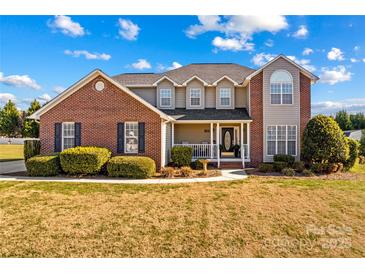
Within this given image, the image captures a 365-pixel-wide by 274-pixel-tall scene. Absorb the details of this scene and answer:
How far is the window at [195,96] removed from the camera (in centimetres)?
1703

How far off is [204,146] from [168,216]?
918 centimetres

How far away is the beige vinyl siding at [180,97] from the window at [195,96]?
624 mm

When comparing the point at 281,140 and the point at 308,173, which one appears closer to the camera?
the point at 308,173

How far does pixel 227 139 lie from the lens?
58.0 ft

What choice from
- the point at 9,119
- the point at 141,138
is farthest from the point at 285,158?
the point at 9,119

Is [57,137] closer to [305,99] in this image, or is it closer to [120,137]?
[120,137]

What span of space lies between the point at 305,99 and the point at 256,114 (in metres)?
3.51

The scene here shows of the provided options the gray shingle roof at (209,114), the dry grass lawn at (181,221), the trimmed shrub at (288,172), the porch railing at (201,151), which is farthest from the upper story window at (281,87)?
the dry grass lawn at (181,221)

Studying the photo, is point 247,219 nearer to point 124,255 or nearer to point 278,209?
point 278,209

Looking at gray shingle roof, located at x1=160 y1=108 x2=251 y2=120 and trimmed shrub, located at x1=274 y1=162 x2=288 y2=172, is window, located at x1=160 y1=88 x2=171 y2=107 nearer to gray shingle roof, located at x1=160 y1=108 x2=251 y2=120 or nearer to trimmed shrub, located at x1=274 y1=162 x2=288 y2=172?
gray shingle roof, located at x1=160 y1=108 x2=251 y2=120

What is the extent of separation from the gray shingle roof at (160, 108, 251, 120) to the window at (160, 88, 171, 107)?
0.55m

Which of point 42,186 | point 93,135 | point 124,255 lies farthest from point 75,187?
point 124,255

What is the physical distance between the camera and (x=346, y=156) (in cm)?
1248

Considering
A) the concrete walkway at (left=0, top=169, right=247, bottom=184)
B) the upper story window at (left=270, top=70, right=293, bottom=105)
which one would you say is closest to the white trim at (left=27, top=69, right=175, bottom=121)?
the concrete walkway at (left=0, top=169, right=247, bottom=184)
